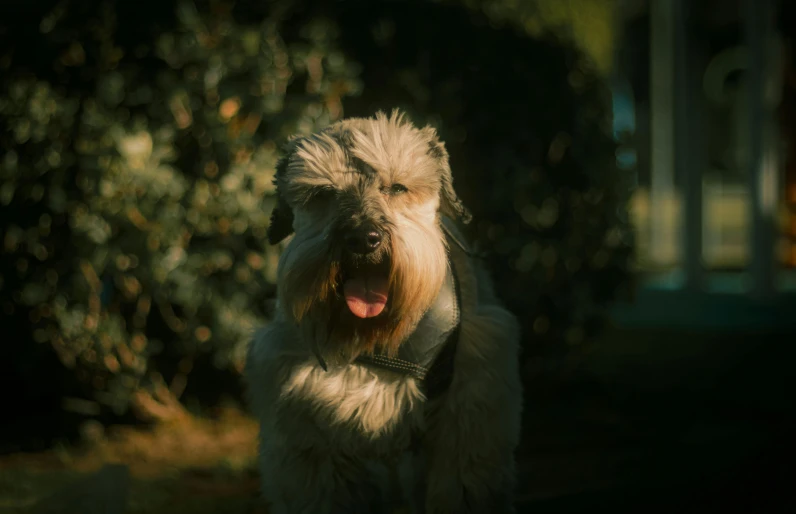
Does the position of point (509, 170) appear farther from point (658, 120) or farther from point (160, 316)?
point (658, 120)

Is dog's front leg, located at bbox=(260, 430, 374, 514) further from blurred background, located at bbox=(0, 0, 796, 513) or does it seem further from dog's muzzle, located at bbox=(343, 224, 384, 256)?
blurred background, located at bbox=(0, 0, 796, 513)

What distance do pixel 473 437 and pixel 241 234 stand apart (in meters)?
2.17

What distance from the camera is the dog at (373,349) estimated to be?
282 centimetres

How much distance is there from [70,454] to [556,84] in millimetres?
3717

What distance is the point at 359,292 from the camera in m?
2.84

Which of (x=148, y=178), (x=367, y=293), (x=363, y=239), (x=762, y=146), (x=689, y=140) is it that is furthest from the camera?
(x=689, y=140)

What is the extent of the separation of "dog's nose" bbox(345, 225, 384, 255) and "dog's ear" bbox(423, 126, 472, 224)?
0.54 m

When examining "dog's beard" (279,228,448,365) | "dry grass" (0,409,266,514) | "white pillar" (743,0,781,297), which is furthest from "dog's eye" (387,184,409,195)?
"white pillar" (743,0,781,297)

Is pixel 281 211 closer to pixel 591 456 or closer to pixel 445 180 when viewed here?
pixel 445 180

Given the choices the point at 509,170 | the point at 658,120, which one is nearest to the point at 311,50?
the point at 509,170

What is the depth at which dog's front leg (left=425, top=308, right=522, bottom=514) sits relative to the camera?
9.86ft

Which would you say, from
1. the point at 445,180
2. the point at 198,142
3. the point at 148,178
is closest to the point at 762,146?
the point at 198,142

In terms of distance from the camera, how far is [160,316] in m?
4.96

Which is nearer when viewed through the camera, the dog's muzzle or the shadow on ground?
the dog's muzzle
